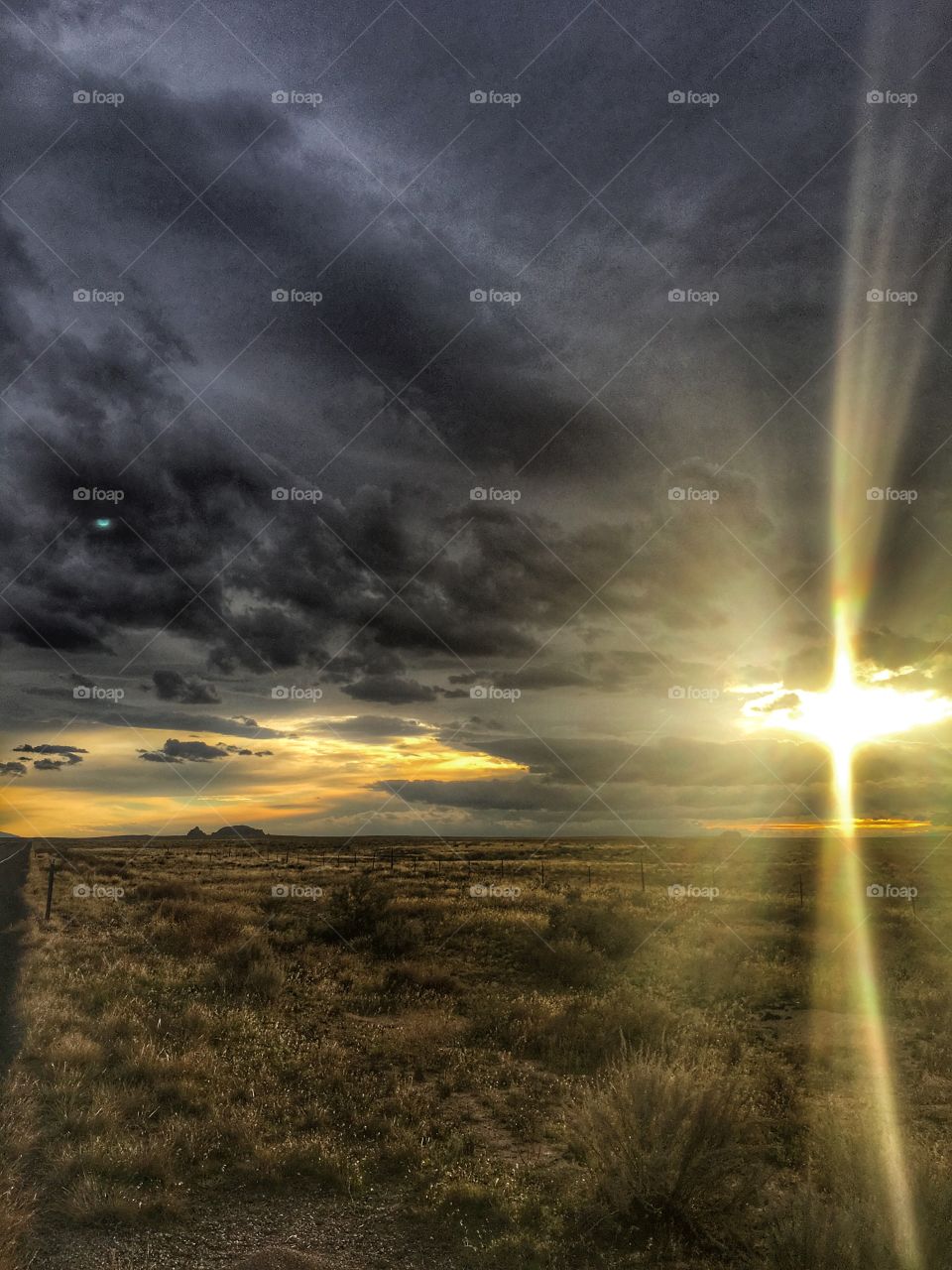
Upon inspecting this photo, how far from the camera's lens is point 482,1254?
648cm

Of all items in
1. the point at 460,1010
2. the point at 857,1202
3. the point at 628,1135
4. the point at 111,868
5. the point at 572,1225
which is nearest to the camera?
the point at 857,1202

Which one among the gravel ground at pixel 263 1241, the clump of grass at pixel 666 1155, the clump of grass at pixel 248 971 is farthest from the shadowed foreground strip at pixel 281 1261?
the clump of grass at pixel 248 971

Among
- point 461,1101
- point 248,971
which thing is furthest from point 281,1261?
point 248,971

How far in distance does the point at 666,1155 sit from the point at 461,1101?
139 inches

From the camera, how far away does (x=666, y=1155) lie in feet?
23.7

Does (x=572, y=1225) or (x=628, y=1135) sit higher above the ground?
(x=628, y=1135)

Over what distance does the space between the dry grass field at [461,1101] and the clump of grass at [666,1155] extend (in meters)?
0.02

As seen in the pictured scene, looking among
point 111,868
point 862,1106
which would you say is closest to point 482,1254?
point 862,1106

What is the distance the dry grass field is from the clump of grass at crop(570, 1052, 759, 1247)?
24mm

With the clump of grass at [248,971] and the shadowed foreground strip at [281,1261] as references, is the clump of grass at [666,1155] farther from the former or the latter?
the clump of grass at [248,971]

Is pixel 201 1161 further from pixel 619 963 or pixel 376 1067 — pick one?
pixel 619 963

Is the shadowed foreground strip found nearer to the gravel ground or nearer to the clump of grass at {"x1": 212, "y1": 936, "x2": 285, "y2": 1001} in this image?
the gravel ground

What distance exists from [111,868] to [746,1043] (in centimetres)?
3623

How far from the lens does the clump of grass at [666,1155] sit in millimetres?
7074
